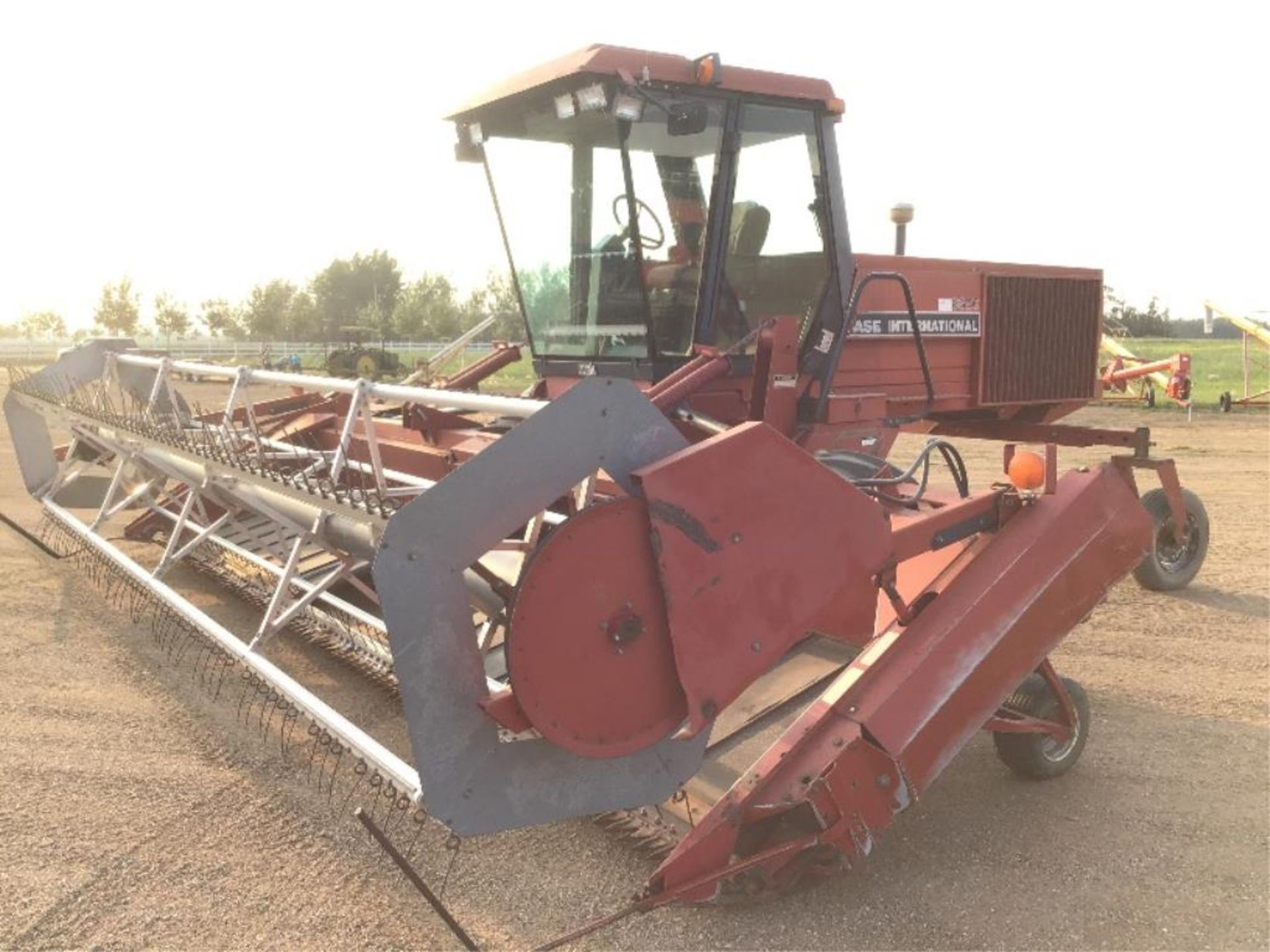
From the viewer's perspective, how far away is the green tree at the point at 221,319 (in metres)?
54.1

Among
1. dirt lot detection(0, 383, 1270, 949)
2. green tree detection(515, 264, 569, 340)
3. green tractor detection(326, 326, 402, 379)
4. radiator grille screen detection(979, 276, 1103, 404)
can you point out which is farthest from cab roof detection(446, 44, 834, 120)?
green tractor detection(326, 326, 402, 379)

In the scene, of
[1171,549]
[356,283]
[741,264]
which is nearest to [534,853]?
[741,264]

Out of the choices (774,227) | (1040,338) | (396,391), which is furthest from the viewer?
(1040,338)

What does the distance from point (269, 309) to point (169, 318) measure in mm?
5848

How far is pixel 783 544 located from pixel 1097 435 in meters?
3.66

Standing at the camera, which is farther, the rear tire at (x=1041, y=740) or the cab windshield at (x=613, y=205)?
the cab windshield at (x=613, y=205)

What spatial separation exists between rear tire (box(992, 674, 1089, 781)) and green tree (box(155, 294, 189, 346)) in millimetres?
52047

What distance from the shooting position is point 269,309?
56312 millimetres

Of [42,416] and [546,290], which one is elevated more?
[546,290]

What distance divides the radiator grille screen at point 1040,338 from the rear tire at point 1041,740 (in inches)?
85.8

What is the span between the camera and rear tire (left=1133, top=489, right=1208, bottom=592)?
625 centimetres

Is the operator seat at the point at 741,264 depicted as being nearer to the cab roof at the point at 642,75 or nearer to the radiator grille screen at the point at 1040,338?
the cab roof at the point at 642,75

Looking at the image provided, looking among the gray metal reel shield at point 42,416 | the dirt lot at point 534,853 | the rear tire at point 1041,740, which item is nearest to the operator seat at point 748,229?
the rear tire at point 1041,740

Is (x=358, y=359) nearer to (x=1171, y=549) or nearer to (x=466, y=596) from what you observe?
(x=1171, y=549)
